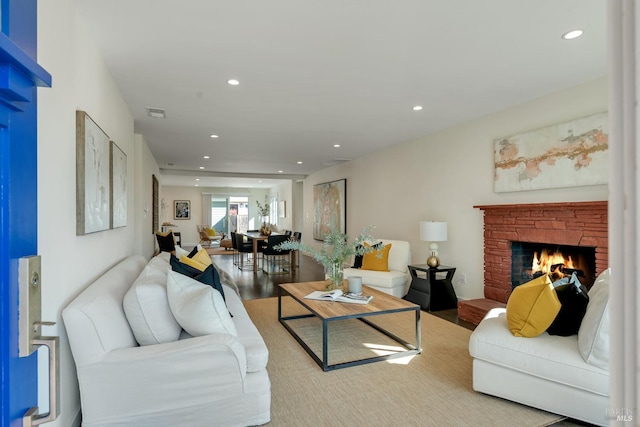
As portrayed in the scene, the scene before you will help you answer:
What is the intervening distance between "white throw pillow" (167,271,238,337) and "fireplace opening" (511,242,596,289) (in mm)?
3321

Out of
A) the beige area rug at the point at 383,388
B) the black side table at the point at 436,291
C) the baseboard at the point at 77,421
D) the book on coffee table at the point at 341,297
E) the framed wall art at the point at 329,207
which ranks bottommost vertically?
the beige area rug at the point at 383,388

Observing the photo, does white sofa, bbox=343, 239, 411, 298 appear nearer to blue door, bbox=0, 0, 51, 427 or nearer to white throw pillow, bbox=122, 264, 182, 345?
white throw pillow, bbox=122, 264, 182, 345

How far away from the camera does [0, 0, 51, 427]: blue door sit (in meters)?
0.75

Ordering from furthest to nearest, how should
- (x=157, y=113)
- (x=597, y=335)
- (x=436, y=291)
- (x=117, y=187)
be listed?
(x=436, y=291) → (x=157, y=113) → (x=117, y=187) → (x=597, y=335)

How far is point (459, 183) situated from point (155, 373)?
4.10m

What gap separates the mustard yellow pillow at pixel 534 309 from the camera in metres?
2.20

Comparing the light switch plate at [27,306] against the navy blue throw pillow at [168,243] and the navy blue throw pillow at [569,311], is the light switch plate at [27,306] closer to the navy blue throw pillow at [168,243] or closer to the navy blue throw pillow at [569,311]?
the navy blue throw pillow at [569,311]

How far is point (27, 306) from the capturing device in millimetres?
799

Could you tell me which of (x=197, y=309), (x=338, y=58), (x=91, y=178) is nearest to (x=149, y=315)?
(x=197, y=309)

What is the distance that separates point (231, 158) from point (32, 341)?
6.65 meters

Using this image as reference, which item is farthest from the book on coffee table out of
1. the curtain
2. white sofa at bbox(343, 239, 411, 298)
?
the curtain

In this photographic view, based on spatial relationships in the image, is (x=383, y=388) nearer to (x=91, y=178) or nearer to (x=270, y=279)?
(x=91, y=178)

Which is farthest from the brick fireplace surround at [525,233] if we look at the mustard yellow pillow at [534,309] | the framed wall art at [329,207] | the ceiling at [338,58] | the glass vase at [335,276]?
the framed wall art at [329,207]

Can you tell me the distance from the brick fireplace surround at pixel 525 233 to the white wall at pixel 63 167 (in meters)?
3.62
